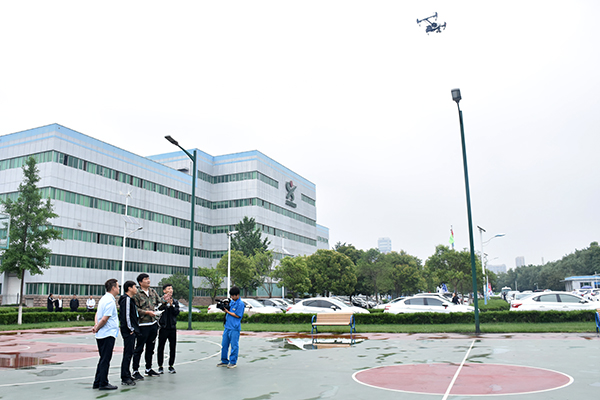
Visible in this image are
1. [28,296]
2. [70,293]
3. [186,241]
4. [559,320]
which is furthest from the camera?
[186,241]

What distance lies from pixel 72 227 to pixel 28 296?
25.4 ft

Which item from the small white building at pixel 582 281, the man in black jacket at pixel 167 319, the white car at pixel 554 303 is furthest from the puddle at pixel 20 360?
the small white building at pixel 582 281

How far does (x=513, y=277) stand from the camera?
7077 inches

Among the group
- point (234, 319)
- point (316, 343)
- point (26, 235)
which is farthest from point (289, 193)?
point (234, 319)

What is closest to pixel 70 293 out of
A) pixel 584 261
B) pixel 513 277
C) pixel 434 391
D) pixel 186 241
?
pixel 186 241

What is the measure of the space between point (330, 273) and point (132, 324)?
47.1 meters

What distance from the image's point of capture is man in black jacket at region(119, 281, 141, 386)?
832 centimetres

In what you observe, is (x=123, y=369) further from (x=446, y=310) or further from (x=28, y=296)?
(x=28, y=296)

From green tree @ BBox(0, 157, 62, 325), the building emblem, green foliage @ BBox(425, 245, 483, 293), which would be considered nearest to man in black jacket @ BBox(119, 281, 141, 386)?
green tree @ BBox(0, 157, 62, 325)

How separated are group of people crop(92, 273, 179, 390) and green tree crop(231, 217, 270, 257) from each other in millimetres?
47939

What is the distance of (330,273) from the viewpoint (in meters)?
54.7

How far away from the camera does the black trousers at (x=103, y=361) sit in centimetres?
793

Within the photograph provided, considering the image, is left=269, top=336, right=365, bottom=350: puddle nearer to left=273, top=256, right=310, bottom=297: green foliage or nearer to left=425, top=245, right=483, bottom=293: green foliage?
left=273, top=256, right=310, bottom=297: green foliage

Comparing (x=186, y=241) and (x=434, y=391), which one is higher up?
(x=186, y=241)
